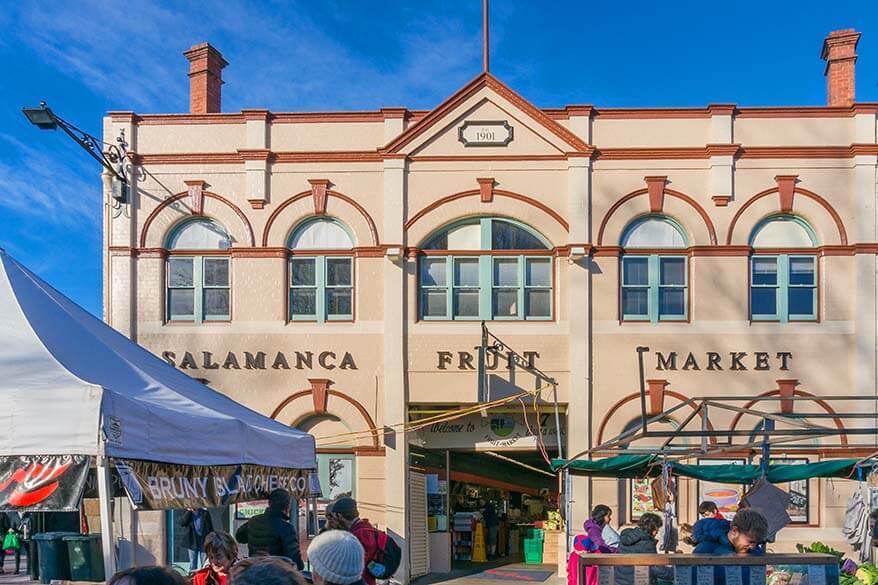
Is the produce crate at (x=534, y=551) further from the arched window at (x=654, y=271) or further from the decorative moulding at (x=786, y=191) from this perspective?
the decorative moulding at (x=786, y=191)

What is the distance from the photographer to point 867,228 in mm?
19578

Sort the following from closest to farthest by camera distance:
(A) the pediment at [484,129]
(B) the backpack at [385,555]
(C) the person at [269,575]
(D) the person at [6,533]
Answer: (C) the person at [269,575], (B) the backpack at [385,555], (A) the pediment at [484,129], (D) the person at [6,533]

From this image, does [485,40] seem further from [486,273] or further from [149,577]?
[149,577]

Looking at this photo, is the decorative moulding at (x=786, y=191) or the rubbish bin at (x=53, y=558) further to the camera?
the decorative moulding at (x=786, y=191)

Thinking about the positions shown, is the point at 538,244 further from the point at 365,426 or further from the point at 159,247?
the point at 159,247

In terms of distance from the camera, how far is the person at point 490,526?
23750 millimetres

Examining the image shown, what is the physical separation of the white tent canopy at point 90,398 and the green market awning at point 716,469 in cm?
588

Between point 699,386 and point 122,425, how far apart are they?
1340cm

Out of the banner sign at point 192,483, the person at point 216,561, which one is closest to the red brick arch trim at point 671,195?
the banner sign at point 192,483

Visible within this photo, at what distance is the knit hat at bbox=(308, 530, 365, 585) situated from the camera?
536cm

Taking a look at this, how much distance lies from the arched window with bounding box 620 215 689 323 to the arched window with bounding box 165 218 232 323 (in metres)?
7.35

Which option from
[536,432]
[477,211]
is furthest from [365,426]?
[477,211]

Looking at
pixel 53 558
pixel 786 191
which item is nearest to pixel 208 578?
pixel 53 558

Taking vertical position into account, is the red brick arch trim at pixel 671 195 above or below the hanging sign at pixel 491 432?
above
